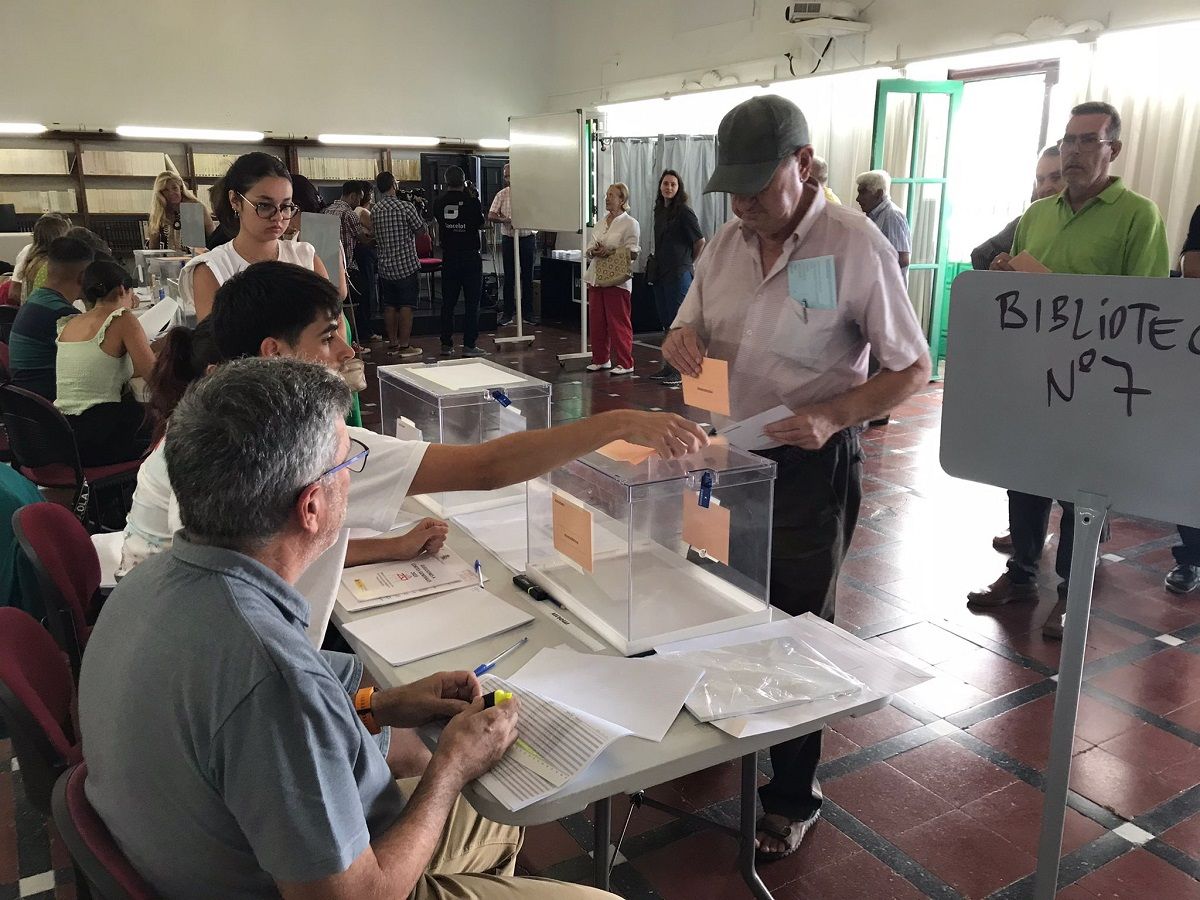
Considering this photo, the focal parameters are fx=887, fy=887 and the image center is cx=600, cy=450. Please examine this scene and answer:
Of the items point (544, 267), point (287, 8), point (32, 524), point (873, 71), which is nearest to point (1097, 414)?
point (32, 524)

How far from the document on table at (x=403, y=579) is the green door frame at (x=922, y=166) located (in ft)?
18.0

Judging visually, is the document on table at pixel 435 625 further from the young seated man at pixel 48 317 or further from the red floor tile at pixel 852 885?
the young seated man at pixel 48 317

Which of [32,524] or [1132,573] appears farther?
[1132,573]

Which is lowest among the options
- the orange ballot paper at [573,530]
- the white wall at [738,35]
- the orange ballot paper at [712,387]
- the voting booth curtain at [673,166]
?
the orange ballot paper at [573,530]

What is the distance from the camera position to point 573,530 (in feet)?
5.54

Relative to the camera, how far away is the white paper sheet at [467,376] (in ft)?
7.98

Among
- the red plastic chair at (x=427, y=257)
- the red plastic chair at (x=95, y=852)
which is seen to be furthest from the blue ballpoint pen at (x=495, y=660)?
the red plastic chair at (x=427, y=257)

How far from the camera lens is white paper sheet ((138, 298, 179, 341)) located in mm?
4395

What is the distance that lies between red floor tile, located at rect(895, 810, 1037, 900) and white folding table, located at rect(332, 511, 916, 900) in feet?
1.91

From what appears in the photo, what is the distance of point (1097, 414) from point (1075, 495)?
125mm

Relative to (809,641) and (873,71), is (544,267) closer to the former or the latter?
(873,71)

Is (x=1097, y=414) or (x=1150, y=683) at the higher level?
(x=1097, y=414)

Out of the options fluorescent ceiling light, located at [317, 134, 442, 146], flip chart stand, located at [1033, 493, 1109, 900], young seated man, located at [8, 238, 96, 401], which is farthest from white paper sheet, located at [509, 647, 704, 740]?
fluorescent ceiling light, located at [317, 134, 442, 146]

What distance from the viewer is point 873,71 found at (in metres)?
7.52
